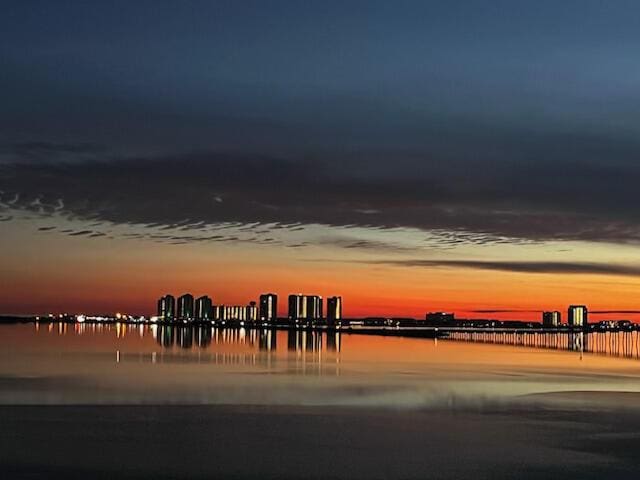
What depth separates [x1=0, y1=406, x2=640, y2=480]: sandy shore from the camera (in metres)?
20.2

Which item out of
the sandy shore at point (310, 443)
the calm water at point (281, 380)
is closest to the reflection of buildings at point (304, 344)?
the calm water at point (281, 380)

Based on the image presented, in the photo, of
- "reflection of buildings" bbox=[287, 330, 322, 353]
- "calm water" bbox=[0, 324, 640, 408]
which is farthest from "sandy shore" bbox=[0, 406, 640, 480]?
"reflection of buildings" bbox=[287, 330, 322, 353]

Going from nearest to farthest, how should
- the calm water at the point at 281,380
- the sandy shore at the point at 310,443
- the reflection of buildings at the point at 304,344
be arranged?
the sandy shore at the point at 310,443, the calm water at the point at 281,380, the reflection of buildings at the point at 304,344

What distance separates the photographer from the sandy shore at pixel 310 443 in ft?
66.2

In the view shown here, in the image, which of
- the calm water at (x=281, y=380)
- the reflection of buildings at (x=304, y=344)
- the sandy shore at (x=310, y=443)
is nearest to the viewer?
the sandy shore at (x=310, y=443)

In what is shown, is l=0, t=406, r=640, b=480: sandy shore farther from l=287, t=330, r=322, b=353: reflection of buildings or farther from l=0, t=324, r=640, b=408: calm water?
l=287, t=330, r=322, b=353: reflection of buildings

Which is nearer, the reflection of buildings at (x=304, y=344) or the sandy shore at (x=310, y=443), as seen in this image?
the sandy shore at (x=310, y=443)

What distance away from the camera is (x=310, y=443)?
23688 millimetres

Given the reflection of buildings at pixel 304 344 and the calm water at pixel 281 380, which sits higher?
the calm water at pixel 281 380

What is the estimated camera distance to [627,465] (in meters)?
21.2

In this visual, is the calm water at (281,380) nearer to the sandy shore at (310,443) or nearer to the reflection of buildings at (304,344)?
the sandy shore at (310,443)

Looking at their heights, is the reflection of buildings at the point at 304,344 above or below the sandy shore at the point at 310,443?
below

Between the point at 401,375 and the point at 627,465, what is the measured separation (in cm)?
2947

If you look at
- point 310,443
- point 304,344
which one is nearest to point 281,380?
point 310,443
